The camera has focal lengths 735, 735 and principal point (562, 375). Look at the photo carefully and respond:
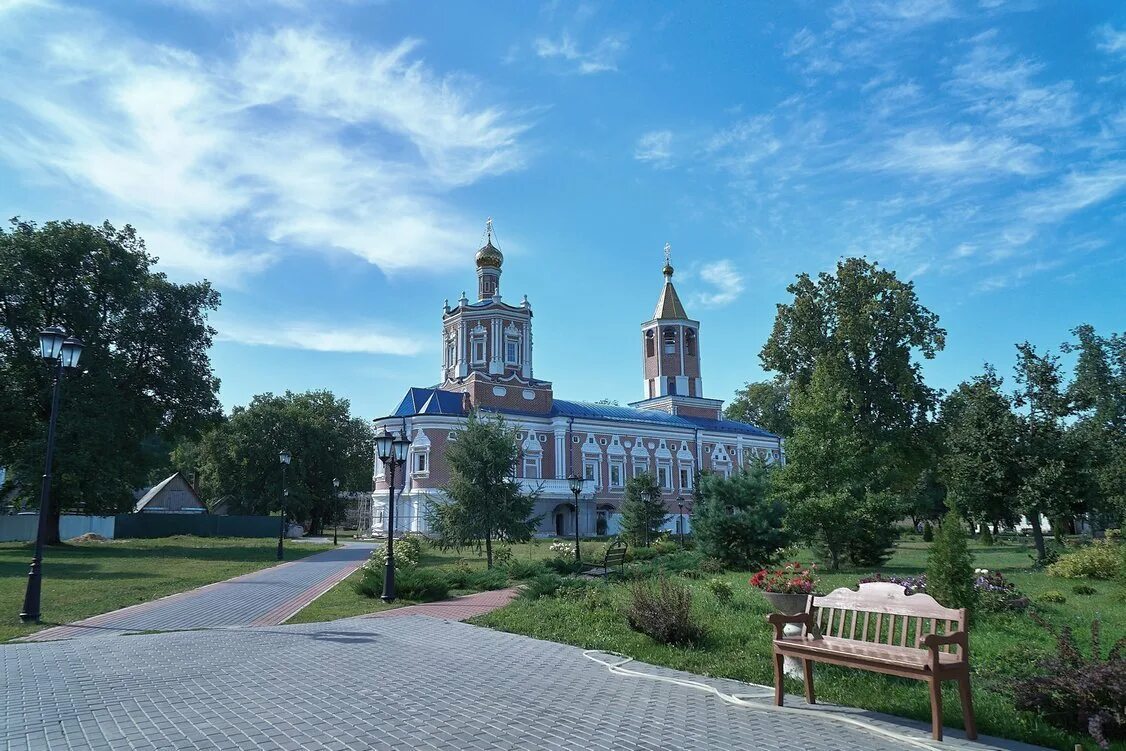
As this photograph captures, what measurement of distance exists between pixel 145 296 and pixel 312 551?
13181 mm

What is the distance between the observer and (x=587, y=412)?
178 ft

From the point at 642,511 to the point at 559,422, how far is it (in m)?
18.4

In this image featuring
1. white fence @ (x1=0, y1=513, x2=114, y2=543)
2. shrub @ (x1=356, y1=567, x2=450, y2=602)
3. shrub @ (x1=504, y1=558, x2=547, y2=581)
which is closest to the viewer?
shrub @ (x1=356, y1=567, x2=450, y2=602)

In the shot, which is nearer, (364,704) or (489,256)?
(364,704)

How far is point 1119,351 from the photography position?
4581 cm

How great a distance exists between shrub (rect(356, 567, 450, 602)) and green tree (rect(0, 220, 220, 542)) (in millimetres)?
17645

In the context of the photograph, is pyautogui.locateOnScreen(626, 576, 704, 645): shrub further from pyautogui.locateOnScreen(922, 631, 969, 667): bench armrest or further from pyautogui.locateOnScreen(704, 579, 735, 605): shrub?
pyautogui.locateOnScreen(922, 631, 969, 667): bench armrest

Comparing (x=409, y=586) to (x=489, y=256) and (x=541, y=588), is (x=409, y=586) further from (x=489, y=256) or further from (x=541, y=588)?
(x=489, y=256)

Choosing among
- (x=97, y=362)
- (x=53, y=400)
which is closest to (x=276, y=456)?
(x=97, y=362)

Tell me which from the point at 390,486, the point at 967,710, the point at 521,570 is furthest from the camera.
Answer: the point at 521,570

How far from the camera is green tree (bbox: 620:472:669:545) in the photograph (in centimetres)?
3262

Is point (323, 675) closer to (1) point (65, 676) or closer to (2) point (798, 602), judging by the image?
(1) point (65, 676)

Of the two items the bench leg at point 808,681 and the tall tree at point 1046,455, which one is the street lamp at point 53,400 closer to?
the bench leg at point 808,681

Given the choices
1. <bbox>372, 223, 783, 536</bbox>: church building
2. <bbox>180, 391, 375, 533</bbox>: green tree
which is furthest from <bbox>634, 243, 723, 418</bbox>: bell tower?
<bbox>180, 391, 375, 533</bbox>: green tree
